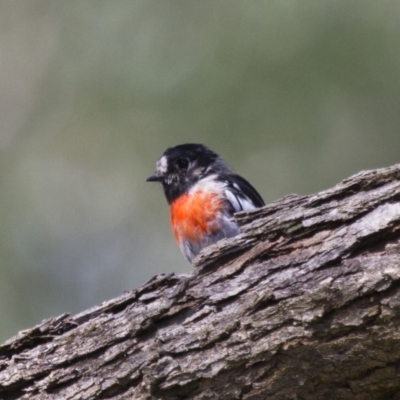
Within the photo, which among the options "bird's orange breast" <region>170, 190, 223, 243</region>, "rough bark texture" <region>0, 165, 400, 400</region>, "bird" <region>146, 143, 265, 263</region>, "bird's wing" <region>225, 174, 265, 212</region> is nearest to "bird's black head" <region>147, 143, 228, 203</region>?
"bird" <region>146, 143, 265, 263</region>

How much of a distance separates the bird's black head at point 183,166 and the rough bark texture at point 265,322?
9.03 ft

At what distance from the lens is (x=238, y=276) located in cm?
348

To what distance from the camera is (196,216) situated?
18.9 ft

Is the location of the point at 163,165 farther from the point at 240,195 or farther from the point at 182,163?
the point at 240,195

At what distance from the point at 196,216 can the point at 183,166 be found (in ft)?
→ 2.85

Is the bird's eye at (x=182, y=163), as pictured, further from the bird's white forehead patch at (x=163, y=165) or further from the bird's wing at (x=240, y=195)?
the bird's wing at (x=240, y=195)

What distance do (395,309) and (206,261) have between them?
93 centimetres

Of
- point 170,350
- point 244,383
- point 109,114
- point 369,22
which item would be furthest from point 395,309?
point 109,114

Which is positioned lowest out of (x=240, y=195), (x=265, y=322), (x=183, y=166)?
(x=265, y=322)

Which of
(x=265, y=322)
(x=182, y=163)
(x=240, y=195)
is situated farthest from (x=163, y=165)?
(x=265, y=322)

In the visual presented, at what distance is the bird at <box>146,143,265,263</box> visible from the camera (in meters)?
5.73

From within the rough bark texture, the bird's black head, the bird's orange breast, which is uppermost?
the bird's black head

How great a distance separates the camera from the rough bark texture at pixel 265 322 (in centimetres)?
312

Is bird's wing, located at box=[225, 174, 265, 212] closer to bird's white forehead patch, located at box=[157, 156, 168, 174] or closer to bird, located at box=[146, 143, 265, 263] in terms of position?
bird, located at box=[146, 143, 265, 263]
